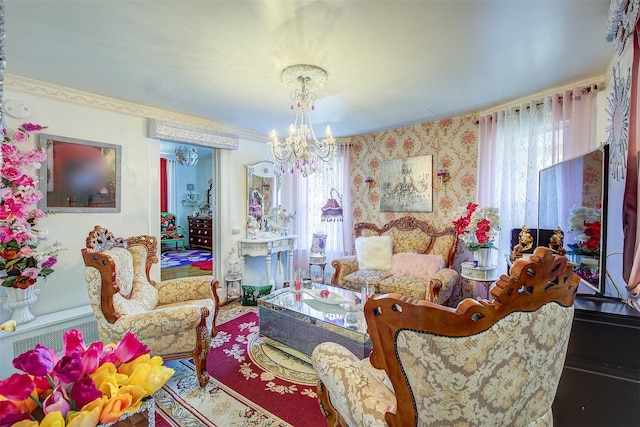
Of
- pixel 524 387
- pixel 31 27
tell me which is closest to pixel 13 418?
pixel 524 387

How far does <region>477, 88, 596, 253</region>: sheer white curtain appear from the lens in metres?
2.63

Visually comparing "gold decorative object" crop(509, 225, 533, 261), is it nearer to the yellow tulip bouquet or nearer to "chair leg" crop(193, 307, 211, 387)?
"chair leg" crop(193, 307, 211, 387)

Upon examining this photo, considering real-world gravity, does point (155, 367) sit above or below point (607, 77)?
below

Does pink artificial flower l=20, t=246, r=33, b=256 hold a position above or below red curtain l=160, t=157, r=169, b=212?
below

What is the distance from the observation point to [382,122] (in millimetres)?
3914

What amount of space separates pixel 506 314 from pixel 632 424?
3.71ft

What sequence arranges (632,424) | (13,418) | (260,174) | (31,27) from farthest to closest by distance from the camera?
→ (260,174) < (31,27) < (632,424) < (13,418)

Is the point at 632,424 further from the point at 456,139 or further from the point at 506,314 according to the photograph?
the point at 456,139

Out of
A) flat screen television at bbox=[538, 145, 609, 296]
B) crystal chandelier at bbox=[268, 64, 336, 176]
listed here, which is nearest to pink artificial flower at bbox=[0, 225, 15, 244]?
crystal chandelier at bbox=[268, 64, 336, 176]

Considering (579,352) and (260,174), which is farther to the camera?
(260,174)

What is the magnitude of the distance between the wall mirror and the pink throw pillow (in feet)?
A: 7.13

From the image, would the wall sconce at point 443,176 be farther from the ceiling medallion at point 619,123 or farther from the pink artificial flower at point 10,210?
the pink artificial flower at point 10,210

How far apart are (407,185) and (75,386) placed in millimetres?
4056

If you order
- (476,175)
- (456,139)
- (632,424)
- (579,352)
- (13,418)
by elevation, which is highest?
(456,139)
